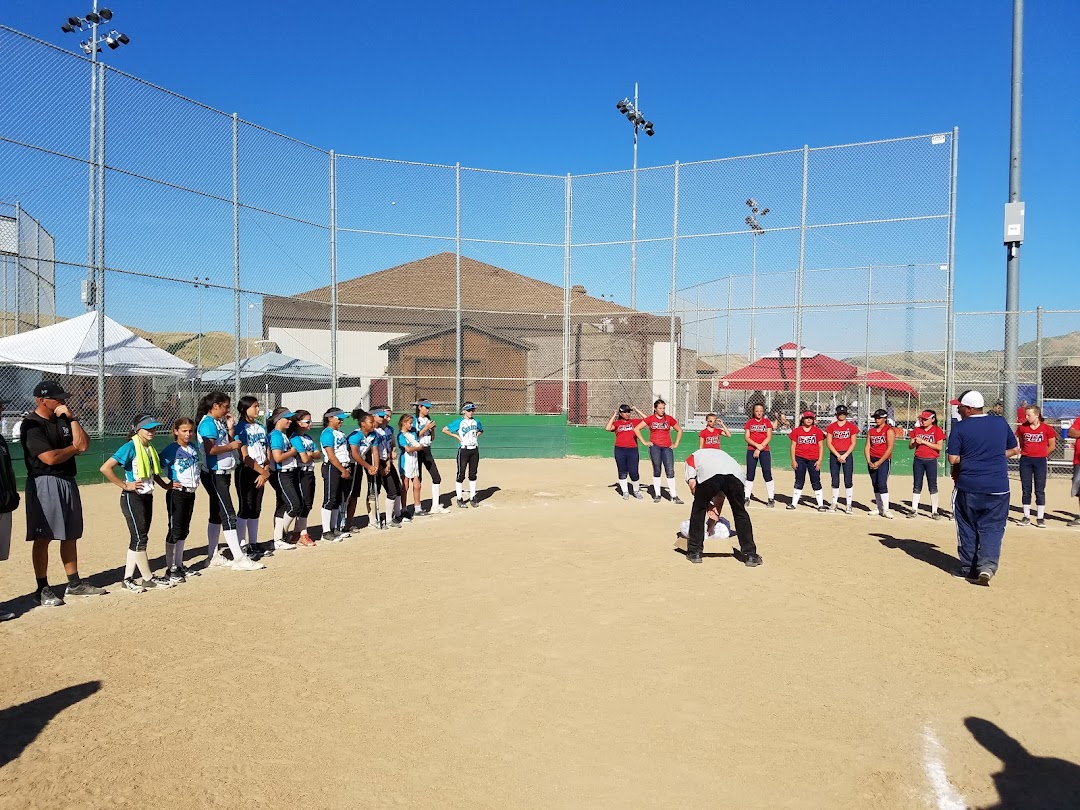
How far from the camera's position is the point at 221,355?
15609 millimetres

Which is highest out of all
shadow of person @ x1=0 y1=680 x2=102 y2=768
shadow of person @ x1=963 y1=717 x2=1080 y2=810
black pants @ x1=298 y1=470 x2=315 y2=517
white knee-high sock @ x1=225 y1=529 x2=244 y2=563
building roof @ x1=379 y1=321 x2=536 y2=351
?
building roof @ x1=379 y1=321 x2=536 y2=351

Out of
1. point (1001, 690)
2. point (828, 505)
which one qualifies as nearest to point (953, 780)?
point (1001, 690)

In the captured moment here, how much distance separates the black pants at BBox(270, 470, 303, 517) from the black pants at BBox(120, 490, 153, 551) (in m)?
1.85

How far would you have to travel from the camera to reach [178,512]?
269 inches

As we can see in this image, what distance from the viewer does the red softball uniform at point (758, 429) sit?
12.1 meters

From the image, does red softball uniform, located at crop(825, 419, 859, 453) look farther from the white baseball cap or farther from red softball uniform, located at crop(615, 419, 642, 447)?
the white baseball cap

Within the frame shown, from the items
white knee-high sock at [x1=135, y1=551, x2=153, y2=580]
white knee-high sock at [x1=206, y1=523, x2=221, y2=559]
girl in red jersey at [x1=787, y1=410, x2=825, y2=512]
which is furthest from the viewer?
girl in red jersey at [x1=787, y1=410, x2=825, y2=512]

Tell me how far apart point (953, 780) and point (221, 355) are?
50.7 ft

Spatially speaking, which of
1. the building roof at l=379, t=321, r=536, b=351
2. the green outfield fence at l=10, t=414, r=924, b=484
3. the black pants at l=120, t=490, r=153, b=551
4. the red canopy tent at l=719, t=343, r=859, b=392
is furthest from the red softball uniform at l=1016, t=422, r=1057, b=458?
the building roof at l=379, t=321, r=536, b=351

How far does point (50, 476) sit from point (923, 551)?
370 inches

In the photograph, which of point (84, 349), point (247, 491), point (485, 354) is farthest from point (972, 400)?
point (84, 349)

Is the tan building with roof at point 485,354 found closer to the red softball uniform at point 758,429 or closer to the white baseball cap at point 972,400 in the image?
the red softball uniform at point 758,429

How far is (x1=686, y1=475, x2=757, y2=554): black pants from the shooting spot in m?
7.79

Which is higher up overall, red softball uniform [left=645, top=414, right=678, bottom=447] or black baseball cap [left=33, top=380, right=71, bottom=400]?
black baseball cap [left=33, top=380, right=71, bottom=400]
